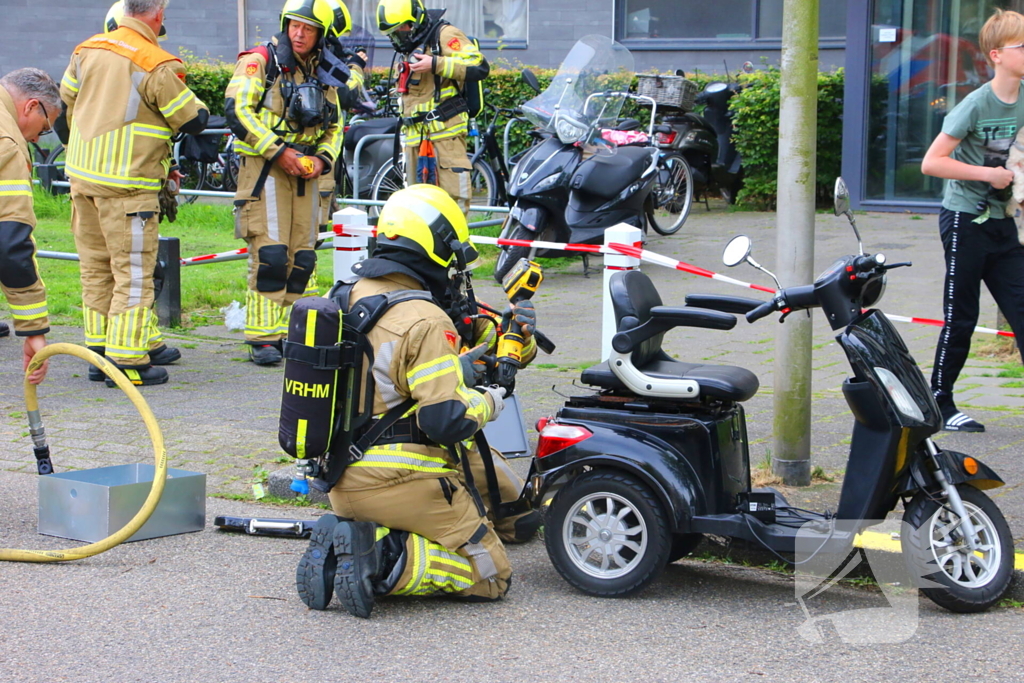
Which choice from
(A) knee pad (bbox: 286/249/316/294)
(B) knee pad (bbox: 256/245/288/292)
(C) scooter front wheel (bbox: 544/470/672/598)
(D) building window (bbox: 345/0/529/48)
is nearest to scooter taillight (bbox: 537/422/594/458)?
(C) scooter front wheel (bbox: 544/470/672/598)

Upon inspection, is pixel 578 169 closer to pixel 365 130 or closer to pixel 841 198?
pixel 365 130

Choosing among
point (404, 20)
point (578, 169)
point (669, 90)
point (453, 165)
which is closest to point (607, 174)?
point (578, 169)

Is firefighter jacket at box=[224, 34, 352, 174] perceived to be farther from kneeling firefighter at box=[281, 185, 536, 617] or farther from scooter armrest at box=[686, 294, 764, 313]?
scooter armrest at box=[686, 294, 764, 313]

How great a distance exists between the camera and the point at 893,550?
427cm

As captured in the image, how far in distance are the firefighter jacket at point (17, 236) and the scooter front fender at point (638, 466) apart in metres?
2.34

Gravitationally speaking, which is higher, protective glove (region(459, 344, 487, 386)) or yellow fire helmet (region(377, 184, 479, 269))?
yellow fire helmet (region(377, 184, 479, 269))

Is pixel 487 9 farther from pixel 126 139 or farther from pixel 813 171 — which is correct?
pixel 813 171

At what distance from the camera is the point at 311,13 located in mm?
7848

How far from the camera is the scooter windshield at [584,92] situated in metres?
10.5

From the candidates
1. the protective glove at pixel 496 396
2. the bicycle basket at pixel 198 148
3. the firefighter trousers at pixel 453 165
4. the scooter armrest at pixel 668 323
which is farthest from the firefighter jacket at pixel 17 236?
the firefighter trousers at pixel 453 165

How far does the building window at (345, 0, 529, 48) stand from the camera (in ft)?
64.8

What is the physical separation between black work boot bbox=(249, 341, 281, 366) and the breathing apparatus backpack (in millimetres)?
3993

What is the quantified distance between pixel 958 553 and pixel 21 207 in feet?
12.8

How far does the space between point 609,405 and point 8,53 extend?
19577mm
